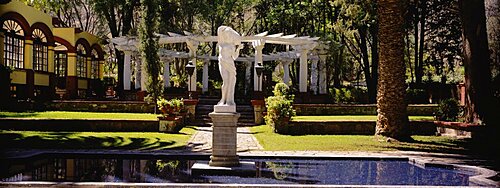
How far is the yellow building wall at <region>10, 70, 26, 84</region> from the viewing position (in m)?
25.8

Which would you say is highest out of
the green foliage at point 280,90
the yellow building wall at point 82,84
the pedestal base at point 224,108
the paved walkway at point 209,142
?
the yellow building wall at point 82,84

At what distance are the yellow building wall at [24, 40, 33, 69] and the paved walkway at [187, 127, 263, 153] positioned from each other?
1291 cm

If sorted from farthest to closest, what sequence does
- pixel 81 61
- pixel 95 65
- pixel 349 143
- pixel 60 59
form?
pixel 95 65 < pixel 60 59 < pixel 81 61 < pixel 349 143

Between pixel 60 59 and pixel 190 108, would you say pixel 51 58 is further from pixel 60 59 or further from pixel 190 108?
pixel 190 108

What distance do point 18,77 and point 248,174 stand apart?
20.5m

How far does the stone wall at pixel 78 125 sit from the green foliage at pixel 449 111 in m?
10.6

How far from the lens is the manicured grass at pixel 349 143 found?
47.3ft

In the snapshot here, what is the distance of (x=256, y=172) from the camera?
1012 cm

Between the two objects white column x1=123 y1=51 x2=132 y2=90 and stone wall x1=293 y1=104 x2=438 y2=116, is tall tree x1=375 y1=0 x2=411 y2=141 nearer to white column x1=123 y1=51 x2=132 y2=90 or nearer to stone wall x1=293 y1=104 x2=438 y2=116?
stone wall x1=293 y1=104 x2=438 y2=116

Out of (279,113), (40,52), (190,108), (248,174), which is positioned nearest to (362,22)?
(190,108)

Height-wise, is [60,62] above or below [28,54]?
above

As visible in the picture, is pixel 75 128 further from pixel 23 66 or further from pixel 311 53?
pixel 311 53

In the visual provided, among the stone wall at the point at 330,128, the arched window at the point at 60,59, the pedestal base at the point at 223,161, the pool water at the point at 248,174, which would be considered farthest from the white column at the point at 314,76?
the pedestal base at the point at 223,161

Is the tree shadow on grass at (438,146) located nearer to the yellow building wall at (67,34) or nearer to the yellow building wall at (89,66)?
the yellow building wall at (67,34)
